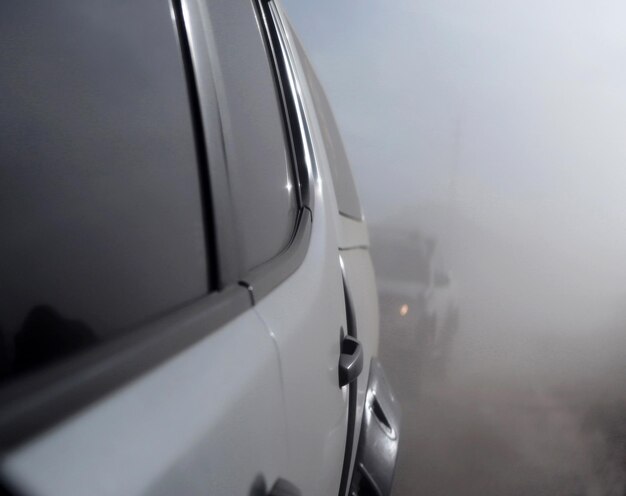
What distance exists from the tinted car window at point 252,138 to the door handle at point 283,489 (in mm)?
430

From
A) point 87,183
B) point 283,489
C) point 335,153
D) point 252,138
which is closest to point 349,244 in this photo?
point 335,153

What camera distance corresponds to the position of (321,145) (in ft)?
9.49

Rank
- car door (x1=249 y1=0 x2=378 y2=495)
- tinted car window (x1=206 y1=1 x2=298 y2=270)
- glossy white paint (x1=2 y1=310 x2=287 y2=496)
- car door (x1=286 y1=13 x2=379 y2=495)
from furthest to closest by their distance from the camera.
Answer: car door (x1=286 y1=13 x2=379 y2=495) → tinted car window (x1=206 y1=1 x2=298 y2=270) → car door (x1=249 y1=0 x2=378 y2=495) → glossy white paint (x1=2 y1=310 x2=287 y2=496)

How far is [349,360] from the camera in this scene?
7.47ft

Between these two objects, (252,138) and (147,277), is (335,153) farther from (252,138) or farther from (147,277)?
(147,277)

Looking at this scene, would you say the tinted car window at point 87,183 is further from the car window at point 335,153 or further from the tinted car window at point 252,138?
Result: the car window at point 335,153

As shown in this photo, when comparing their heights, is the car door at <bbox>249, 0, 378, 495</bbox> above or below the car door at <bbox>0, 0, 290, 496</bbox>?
below

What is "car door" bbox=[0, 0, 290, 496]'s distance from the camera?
0.81 meters

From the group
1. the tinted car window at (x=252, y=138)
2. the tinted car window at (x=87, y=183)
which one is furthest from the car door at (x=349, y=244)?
the tinted car window at (x=87, y=183)

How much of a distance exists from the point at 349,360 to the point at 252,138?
666 millimetres

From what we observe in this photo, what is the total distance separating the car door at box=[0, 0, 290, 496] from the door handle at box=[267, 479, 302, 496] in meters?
0.02

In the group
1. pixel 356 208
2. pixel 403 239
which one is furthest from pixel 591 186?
pixel 356 208

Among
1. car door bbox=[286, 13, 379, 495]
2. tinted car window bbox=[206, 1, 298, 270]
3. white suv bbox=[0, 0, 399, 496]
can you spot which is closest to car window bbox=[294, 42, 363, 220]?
car door bbox=[286, 13, 379, 495]

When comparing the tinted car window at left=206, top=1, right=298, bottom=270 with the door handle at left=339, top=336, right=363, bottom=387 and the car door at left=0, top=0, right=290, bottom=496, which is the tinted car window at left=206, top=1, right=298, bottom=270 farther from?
the door handle at left=339, top=336, right=363, bottom=387
